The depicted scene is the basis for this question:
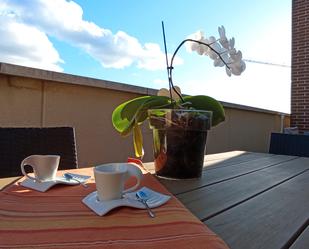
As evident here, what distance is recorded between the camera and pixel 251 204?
75 cm

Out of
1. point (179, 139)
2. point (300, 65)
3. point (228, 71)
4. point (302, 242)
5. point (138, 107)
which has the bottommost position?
point (302, 242)

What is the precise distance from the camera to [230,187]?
0.94m

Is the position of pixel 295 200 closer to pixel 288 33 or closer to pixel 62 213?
pixel 62 213

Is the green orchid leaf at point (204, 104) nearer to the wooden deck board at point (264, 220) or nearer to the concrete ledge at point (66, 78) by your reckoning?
the wooden deck board at point (264, 220)

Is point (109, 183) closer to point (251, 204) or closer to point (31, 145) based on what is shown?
point (251, 204)

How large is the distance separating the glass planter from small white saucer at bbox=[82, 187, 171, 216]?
0.32 metres

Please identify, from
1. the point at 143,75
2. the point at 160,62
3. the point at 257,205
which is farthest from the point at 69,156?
the point at 143,75

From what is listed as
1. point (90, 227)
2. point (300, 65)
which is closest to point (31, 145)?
point (90, 227)

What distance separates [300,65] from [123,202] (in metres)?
5.09

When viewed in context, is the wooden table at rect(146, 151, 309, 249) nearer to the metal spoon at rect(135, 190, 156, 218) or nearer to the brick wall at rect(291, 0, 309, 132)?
the metal spoon at rect(135, 190, 156, 218)

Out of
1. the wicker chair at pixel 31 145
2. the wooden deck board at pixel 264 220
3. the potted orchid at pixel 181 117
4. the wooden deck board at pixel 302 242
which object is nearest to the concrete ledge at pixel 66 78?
the wicker chair at pixel 31 145

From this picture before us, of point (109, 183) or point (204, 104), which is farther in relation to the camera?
point (204, 104)

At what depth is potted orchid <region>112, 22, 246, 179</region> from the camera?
1.00m

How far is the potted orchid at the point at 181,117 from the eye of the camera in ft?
3.27
